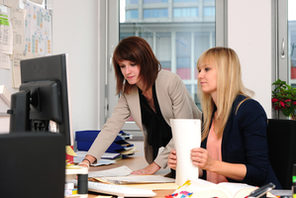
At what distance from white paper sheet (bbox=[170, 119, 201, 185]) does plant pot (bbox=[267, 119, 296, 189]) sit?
0.47 m

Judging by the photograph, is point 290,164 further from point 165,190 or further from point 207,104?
point 165,190

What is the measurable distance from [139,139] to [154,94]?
128cm

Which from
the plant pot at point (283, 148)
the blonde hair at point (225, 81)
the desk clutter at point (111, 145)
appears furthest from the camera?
the desk clutter at point (111, 145)

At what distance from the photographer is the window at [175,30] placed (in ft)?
10.5

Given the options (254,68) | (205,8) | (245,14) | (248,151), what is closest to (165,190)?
(248,151)

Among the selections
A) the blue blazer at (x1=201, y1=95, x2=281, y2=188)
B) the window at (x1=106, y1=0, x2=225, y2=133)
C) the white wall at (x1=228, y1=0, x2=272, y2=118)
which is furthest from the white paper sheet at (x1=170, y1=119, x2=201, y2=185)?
the window at (x1=106, y1=0, x2=225, y2=133)

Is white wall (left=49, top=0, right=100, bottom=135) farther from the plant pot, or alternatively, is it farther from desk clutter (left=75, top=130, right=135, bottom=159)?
the plant pot

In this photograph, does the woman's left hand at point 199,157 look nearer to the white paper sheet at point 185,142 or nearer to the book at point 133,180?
the white paper sheet at point 185,142

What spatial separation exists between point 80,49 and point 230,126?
1.67 meters

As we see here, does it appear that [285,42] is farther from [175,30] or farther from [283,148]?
[283,148]

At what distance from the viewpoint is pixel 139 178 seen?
1.37 metres

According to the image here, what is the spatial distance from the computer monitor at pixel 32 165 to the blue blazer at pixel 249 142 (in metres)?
1.06

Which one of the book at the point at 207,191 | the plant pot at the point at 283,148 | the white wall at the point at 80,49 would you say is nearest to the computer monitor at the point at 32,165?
the book at the point at 207,191

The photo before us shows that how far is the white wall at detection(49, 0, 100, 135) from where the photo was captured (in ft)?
8.21
